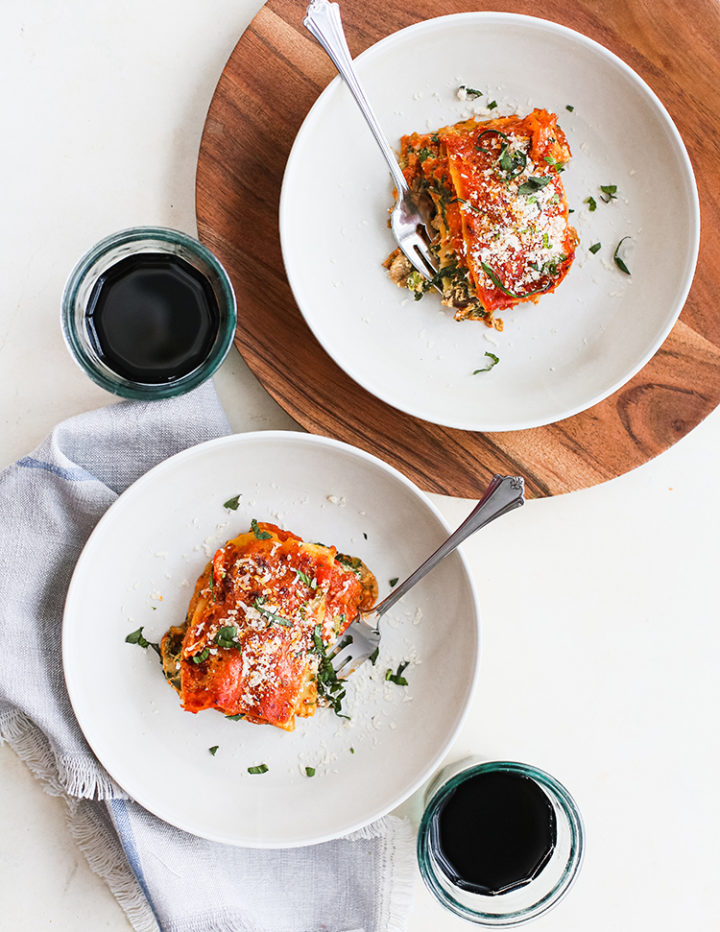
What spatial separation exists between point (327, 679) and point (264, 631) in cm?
28

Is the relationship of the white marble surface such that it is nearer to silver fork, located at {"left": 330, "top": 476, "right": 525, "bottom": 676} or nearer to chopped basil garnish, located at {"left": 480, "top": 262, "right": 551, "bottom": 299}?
silver fork, located at {"left": 330, "top": 476, "right": 525, "bottom": 676}

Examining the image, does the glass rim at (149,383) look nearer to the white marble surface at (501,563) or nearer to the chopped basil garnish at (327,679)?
the white marble surface at (501,563)

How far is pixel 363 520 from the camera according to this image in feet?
7.53

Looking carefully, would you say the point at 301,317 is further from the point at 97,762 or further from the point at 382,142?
the point at 97,762

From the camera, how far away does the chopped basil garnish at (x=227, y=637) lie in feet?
6.65

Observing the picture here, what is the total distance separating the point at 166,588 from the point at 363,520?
23.2 inches

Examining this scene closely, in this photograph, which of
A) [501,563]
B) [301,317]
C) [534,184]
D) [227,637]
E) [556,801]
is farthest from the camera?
[501,563]

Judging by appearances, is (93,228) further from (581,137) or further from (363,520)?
(581,137)

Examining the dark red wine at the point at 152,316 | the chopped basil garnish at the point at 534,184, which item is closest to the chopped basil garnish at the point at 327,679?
the dark red wine at the point at 152,316

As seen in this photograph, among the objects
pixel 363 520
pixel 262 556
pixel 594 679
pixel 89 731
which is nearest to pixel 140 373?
pixel 262 556

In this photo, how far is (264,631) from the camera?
203cm

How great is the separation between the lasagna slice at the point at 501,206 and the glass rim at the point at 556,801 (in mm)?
1333

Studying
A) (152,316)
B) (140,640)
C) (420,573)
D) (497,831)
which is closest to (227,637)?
(140,640)

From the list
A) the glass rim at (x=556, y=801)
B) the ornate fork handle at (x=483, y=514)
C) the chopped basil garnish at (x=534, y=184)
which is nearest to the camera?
the ornate fork handle at (x=483, y=514)
